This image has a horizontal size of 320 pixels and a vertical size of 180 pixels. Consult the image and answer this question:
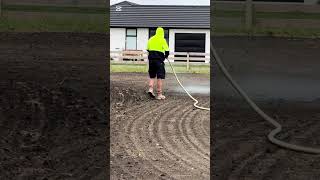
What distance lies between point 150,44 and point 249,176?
4.71 metres

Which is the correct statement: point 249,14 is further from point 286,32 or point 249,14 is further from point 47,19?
point 47,19

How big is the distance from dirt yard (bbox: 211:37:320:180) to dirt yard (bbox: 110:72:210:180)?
0.55 feet

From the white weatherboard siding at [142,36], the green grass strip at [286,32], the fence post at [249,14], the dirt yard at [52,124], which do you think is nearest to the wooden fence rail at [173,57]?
the white weatherboard siding at [142,36]

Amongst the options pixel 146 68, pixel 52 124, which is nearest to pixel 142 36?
pixel 146 68

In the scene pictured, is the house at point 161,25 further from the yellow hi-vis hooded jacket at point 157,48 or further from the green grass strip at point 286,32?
the yellow hi-vis hooded jacket at point 157,48

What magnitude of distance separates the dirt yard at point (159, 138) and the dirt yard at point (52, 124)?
18 centimetres

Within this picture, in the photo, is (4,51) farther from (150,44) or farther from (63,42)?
(150,44)

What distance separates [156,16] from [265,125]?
14.7 meters

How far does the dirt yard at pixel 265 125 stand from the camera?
433cm

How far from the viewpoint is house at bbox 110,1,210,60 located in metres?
18.0

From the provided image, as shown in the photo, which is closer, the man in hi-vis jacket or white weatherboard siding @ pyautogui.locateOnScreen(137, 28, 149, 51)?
the man in hi-vis jacket

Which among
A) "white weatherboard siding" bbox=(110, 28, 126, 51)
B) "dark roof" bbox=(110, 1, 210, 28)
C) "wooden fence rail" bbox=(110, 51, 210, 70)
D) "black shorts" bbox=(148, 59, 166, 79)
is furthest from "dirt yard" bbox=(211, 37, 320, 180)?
"white weatherboard siding" bbox=(110, 28, 126, 51)

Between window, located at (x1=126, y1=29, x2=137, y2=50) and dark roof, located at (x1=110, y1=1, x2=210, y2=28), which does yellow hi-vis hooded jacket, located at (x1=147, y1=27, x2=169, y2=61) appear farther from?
window, located at (x1=126, y1=29, x2=137, y2=50)

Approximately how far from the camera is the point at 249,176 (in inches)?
161
